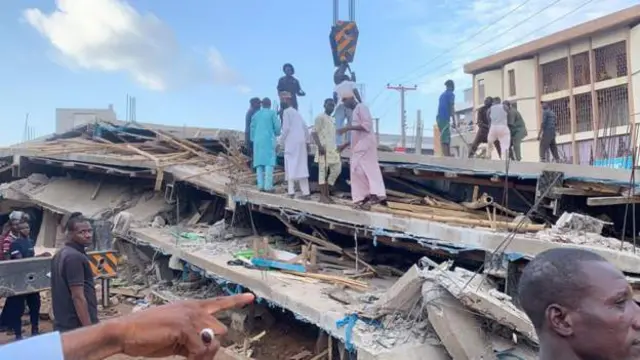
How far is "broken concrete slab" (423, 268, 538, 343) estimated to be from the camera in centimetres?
495

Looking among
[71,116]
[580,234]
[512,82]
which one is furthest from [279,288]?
[512,82]

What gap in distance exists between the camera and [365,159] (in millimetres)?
7789

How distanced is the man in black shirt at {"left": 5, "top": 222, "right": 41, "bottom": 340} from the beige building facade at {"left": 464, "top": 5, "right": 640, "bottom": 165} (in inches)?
645

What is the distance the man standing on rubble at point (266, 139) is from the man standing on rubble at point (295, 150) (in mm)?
270

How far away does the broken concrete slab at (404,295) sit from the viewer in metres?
5.69

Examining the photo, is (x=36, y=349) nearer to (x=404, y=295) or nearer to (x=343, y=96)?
(x=404, y=295)

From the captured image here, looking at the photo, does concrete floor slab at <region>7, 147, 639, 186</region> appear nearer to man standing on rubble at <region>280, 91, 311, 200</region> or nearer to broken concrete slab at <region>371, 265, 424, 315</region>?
man standing on rubble at <region>280, 91, 311, 200</region>

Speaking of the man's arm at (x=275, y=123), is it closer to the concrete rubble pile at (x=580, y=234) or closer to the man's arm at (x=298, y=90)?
the man's arm at (x=298, y=90)

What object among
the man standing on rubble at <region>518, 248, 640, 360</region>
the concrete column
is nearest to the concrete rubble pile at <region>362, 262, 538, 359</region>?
the man standing on rubble at <region>518, 248, 640, 360</region>

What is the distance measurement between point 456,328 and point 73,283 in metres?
3.31

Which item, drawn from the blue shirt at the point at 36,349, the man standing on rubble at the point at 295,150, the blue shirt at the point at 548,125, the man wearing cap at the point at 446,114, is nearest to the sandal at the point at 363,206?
the man standing on rubble at the point at 295,150

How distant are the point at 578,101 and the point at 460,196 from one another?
16.7m

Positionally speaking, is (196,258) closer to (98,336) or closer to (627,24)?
(98,336)

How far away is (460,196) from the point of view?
848 cm
